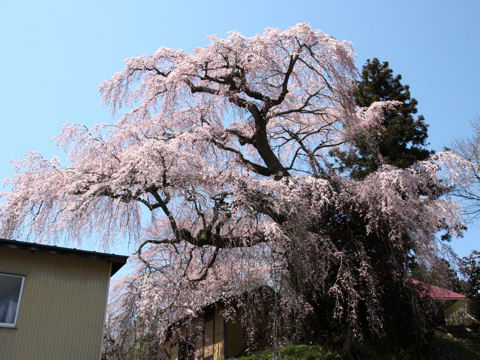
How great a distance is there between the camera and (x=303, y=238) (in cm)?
1178

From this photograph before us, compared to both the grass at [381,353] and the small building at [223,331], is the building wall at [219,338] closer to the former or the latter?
the small building at [223,331]

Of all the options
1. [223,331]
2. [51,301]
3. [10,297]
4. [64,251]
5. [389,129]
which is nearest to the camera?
[10,297]

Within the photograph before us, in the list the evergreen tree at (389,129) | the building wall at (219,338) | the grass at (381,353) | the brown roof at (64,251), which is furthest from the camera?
the evergreen tree at (389,129)

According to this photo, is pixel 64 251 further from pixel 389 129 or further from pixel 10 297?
pixel 389 129

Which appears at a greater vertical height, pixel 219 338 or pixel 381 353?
pixel 219 338

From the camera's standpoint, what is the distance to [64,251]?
898 cm

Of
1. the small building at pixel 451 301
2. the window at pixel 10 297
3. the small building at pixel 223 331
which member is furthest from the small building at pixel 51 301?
the small building at pixel 451 301

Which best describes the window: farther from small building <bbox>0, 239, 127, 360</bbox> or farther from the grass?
the grass

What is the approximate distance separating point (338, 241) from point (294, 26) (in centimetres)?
686

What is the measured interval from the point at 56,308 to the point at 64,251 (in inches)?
43.4

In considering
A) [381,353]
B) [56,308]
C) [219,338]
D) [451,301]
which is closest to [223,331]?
[219,338]

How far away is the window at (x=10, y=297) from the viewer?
829 cm

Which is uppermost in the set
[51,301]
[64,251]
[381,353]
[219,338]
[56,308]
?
[64,251]

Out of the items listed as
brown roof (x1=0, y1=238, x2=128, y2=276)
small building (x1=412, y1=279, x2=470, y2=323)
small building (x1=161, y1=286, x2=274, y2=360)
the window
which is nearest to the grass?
small building (x1=161, y1=286, x2=274, y2=360)
